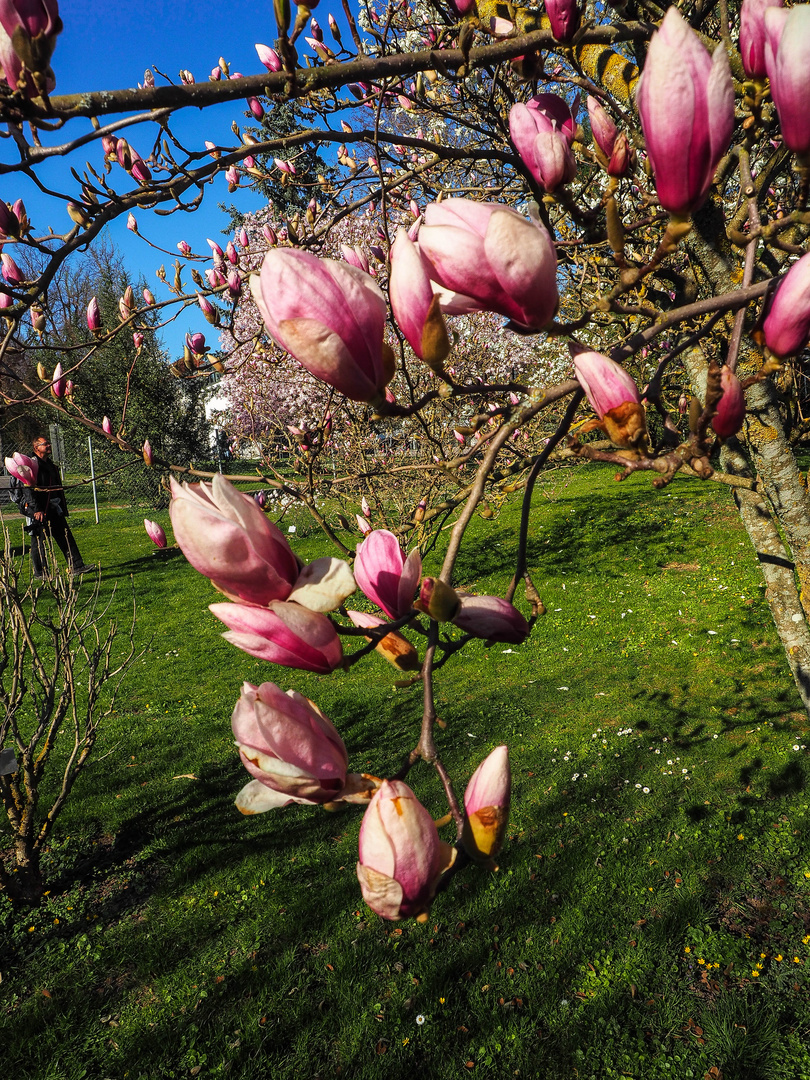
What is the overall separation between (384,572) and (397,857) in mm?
245

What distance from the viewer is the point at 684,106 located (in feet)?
1.76

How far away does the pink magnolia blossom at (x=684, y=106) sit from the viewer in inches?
20.6

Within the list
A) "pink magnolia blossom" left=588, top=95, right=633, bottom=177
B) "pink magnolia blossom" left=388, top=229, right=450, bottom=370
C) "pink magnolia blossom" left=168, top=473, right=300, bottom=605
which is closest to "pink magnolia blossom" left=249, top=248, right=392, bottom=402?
"pink magnolia blossom" left=388, top=229, right=450, bottom=370

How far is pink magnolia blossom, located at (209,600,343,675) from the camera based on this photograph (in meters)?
0.56

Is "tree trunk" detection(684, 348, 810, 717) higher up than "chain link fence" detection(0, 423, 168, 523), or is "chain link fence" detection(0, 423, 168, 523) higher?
"chain link fence" detection(0, 423, 168, 523)

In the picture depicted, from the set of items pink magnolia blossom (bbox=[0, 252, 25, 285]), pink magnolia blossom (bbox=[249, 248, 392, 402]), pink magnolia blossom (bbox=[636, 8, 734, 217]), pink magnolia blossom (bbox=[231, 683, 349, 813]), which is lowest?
pink magnolia blossom (bbox=[231, 683, 349, 813])

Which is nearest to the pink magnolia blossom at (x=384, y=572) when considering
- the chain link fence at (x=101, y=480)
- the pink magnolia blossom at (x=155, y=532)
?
the pink magnolia blossom at (x=155, y=532)

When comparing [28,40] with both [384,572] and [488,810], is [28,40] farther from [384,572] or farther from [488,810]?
[488,810]

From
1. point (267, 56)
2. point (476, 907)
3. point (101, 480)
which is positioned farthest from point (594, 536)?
point (101, 480)

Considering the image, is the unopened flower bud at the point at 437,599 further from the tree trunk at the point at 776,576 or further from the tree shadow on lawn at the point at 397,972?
the tree shadow on lawn at the point at 397,972

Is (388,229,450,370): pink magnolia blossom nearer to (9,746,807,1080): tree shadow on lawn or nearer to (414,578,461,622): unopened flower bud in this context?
(414,578,461,622): unopened flower bud

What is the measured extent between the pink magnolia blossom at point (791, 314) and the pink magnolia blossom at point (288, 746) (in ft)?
1.65

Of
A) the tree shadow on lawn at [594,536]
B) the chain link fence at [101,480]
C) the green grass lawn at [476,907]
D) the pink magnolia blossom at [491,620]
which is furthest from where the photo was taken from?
the chain link fence at [101,480]

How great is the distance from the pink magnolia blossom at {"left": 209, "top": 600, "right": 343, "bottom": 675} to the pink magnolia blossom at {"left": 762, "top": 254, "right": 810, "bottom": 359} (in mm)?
460
